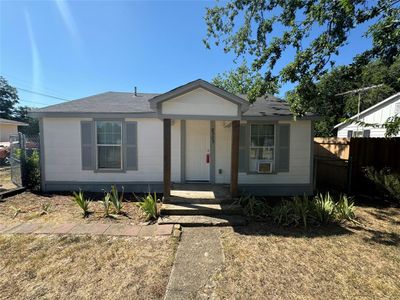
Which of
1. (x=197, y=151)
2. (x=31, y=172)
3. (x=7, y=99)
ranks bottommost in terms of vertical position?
(x=31, y=172)

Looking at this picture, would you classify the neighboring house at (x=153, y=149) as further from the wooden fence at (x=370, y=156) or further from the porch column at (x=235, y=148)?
the wooden fence at (x=370, y=156)

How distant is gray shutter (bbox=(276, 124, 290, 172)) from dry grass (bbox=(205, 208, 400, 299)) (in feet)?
8.99

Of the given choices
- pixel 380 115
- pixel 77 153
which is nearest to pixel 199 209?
pixel 77 153

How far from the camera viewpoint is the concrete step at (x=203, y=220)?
4930 millimetres

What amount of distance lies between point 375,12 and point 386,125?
332 centimetres

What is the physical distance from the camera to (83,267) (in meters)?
3.29

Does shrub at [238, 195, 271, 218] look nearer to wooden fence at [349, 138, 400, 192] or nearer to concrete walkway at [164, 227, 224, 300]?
concrete walkway at [164, 227, 224, 300]

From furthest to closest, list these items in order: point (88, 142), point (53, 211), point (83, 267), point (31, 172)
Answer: point (31, 172)
point (88, 142)
point (53, 211)
point (83, 267)

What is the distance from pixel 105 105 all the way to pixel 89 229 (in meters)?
4.50

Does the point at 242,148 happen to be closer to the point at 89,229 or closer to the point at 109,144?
the point at 109,144

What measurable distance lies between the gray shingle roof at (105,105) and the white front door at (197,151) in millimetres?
1516

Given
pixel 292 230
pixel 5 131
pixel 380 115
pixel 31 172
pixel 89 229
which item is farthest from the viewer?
pixel 5 131

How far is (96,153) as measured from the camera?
7297 millimetres

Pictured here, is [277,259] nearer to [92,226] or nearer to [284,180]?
[92,226]
